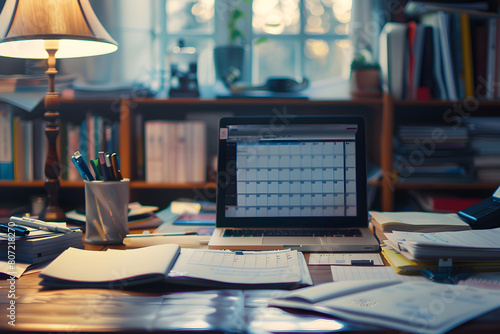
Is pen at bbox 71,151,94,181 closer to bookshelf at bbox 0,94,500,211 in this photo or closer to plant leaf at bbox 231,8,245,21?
bookshelf at bbox 0,94,500,211

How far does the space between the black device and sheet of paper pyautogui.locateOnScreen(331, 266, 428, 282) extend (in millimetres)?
338

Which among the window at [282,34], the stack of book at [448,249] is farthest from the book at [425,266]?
the window at [282,34]

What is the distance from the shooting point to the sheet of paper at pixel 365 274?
2.43 ft

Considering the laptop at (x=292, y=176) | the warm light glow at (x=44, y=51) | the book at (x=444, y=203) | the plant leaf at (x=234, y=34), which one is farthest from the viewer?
the plant leaf at (x=234, y=34)

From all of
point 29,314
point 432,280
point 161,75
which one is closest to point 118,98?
point 161,75

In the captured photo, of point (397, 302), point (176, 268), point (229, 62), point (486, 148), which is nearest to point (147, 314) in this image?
point (176, 268)

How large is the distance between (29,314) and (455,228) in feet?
2.79

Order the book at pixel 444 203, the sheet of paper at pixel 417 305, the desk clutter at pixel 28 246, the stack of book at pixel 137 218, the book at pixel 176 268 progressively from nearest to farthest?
the sheet of paper at pixel 417 305, the book at pixel 176 268, the desk clutter at pixel 28 246, the stack of book at pixel 137 218, the book at pixel 444 203

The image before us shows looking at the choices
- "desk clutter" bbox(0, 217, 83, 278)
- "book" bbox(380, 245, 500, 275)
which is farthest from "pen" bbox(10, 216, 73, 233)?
"book" bbox(380, 245, 500, 275)

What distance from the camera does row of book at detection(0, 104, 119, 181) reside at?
1.84 metres

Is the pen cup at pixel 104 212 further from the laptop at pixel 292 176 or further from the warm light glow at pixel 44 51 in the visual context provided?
the warm light glow at pixel 44 51

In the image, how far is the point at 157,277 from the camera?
2.27ft

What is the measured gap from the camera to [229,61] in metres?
1.93

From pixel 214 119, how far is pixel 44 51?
0.87 metres
